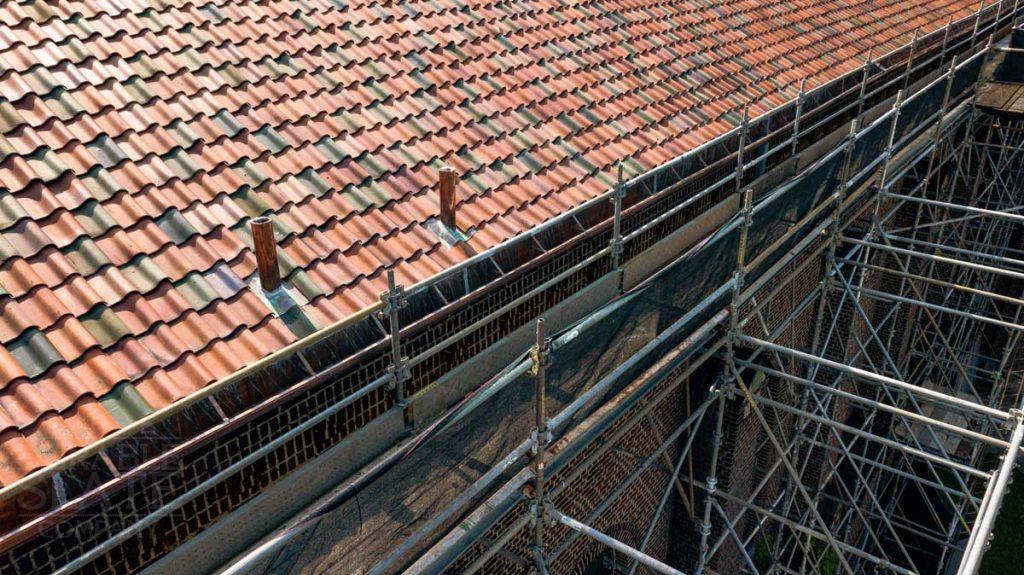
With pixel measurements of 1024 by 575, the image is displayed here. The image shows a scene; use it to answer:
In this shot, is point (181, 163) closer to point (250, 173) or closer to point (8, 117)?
point (250, 173)

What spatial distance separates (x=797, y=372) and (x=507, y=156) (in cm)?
723

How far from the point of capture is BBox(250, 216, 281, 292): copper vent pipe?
4.86 metres

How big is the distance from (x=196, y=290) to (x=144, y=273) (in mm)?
328

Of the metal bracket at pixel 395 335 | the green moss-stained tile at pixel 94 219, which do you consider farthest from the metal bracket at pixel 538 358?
the green moss-stained tile at pixel 94 219

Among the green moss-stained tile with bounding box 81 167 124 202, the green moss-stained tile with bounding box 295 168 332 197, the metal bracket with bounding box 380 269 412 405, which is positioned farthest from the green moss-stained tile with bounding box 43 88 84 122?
the metal bracket with bounding box 380 269 412 405

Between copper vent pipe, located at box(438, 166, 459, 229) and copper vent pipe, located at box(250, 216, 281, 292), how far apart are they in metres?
1.44

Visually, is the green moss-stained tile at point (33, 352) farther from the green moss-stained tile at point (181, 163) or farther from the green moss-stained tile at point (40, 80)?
the green moss-stained tile at point (40, 80)

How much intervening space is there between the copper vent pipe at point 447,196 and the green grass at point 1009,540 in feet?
46.3

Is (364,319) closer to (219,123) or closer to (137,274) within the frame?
(137,274)

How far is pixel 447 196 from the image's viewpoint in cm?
604

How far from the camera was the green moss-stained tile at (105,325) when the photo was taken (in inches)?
174

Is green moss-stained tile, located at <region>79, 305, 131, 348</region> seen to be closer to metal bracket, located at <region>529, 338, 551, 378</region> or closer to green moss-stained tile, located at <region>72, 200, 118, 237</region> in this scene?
green moss-stained tile, located at <region>72, 200, 118, 237</region>

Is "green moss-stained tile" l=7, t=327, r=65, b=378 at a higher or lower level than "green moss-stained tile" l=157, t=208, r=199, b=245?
lower

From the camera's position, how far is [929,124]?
516 inches
